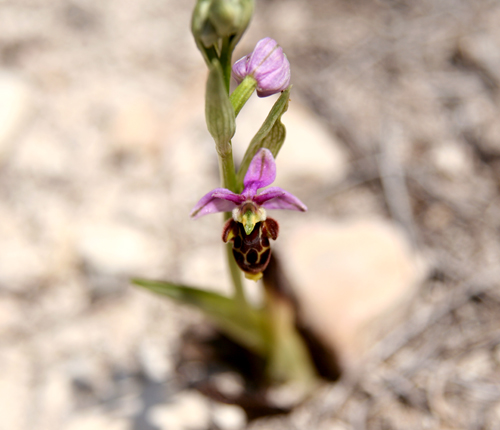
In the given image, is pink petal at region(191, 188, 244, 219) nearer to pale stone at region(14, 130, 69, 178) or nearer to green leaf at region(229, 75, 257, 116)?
green leaf at region(229, 75, 257, 116)

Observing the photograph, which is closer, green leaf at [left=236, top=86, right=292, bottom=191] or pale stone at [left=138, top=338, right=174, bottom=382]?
green leaf at [left=236, top=86, right=292, bottom=191]

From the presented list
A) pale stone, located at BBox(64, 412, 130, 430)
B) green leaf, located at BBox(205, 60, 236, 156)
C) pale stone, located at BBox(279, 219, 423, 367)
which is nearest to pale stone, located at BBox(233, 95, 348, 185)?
pale stone, located at BBox(279, 219, 423, 367)

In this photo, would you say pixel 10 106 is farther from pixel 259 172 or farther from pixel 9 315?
pixel 259 172

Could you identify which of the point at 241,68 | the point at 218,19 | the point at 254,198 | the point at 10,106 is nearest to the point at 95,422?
the point at 254,198

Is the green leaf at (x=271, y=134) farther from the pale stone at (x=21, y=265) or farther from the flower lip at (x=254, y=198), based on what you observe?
the pale stone at (x=21, y=265)

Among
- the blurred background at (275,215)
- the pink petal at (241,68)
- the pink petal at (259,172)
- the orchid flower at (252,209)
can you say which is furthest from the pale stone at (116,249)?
the pink petal at (241,68)

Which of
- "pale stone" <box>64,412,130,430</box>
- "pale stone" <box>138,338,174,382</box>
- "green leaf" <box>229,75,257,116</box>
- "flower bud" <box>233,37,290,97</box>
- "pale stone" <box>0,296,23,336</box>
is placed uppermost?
"flower bud" <box>233,37,290,97</box>
